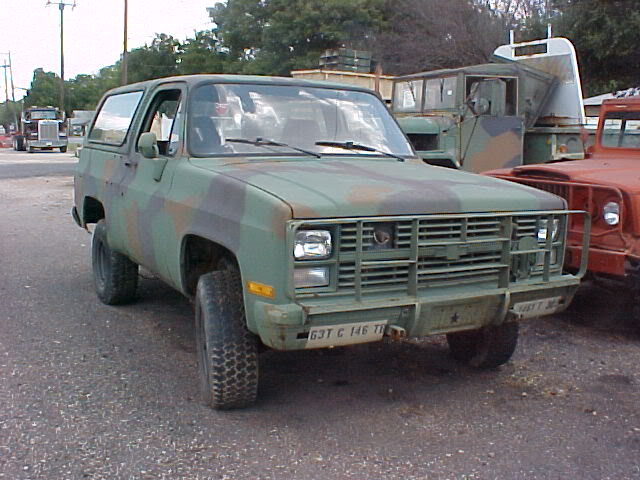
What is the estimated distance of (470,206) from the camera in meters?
3.96

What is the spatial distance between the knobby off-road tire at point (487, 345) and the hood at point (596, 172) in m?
1.41

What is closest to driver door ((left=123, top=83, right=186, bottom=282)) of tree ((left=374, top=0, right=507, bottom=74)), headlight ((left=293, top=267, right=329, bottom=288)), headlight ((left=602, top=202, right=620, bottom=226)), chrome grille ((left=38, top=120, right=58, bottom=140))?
headlight ((left=293, top=267, right=329, bottom=288))

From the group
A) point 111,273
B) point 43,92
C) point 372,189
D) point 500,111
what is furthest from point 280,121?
point 43,92

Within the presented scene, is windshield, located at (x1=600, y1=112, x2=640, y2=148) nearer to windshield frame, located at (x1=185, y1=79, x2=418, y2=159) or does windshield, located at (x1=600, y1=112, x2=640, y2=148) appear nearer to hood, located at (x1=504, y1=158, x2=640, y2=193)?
hood, located at (x1=504, y1=158, x2=640, y2=193)

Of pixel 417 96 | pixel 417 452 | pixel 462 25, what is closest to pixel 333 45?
pixel 462 25

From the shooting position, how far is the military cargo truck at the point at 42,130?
4016cm

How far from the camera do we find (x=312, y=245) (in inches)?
143

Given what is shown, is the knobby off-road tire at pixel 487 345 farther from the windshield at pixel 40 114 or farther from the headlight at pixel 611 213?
the windshield at pixel 40 114

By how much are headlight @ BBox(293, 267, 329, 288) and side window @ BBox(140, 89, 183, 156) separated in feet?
5.28

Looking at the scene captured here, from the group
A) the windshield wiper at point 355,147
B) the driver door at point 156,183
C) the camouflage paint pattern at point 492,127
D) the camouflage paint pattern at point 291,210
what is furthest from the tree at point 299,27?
the camouflage paint pattern at point 291,210

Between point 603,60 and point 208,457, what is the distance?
15122 mm

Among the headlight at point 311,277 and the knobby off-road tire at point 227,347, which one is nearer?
the headlight at point 311,277

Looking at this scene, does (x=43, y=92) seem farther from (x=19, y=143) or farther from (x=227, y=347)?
(x=227, y=347)

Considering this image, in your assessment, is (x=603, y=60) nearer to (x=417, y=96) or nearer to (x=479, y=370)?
(x=417, y=96)
